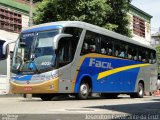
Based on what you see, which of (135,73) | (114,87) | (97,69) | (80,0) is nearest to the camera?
(97,69)

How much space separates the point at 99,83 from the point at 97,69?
2.43 feet

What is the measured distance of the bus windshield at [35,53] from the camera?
18734 millimetres

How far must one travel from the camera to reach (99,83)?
22.0 meters

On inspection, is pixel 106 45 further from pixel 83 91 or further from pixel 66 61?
pixel 66 61

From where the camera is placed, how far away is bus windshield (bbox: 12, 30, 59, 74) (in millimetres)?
18734

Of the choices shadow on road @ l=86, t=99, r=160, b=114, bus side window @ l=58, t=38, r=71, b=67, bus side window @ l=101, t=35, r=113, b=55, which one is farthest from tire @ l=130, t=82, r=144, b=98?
shadow on road @ l=86, t=99, r=160, b=114

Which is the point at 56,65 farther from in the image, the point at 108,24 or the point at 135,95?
the point at 108,24

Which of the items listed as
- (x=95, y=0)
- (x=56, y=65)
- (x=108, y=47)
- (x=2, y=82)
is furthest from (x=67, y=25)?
(x=95, y=0)

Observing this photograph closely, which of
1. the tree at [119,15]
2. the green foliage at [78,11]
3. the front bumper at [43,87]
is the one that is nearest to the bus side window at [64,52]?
the front bumper at [43,87]

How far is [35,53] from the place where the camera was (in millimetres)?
19016

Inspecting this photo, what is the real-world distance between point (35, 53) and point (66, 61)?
1.40m

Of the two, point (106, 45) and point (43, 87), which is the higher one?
point (106, 45)

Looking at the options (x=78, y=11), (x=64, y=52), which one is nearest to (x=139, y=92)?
(x=78, y=11)

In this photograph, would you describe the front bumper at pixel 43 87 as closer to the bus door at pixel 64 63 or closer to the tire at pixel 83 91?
the bus door at pixel 64 63
